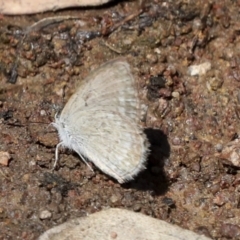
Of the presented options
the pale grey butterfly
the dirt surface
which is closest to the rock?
the dirt surface

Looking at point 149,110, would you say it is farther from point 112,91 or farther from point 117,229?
point 117,229

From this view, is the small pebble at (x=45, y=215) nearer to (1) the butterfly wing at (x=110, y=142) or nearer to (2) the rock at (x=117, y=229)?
(2) the rock at (x=117, y=229)

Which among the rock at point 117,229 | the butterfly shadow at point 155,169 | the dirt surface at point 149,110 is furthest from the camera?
the butterfly shadow at point 155,169

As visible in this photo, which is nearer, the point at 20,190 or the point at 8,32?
the point at 20,190

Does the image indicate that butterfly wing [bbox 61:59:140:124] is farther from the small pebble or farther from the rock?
the small pebble

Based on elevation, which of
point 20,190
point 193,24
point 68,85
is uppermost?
point 193,24

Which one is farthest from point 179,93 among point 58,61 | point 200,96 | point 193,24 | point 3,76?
point 3,76

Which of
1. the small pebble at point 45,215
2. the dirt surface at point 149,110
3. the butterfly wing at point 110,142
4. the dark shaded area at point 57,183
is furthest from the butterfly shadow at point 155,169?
the small pebble at point 45,215

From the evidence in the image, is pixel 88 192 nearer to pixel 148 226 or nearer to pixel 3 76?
pixel 148 226

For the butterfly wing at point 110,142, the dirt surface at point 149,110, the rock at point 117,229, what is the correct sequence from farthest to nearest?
the dirt surface at point 149,110
the butterfly wing at point 110,142
the rock at point 117,229
